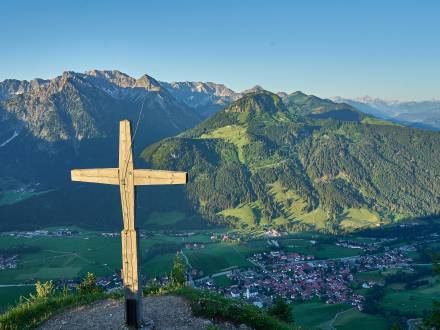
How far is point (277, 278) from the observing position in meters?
145

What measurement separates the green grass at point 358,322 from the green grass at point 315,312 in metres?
3.09

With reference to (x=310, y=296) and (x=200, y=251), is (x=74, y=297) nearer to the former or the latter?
(x=310, y=296)

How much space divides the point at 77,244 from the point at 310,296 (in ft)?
392

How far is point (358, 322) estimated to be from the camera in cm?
10100

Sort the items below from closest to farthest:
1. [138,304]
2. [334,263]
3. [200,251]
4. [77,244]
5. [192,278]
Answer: [138,304], [192,278], [334,263], [200,251], [77,244]

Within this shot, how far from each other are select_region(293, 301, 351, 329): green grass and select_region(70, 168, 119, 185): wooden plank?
3623 inches

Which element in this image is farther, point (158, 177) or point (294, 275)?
point (294, 275)

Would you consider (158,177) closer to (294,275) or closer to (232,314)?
(232,314)

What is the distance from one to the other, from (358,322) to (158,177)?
327 ft

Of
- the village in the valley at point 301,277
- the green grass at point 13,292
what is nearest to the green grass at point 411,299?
the village in the valley at point 301,277

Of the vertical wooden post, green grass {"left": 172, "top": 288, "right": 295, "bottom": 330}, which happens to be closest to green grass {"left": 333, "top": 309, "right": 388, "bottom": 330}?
green grass {"left": 172, "top": 288, "right": 295, "bottom": 330}

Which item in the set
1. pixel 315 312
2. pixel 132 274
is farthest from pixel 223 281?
pixel 132 274

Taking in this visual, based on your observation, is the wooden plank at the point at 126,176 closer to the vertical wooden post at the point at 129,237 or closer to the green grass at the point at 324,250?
the vertical wooden post at the point at 129,237

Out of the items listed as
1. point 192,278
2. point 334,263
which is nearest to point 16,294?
point 192,278
